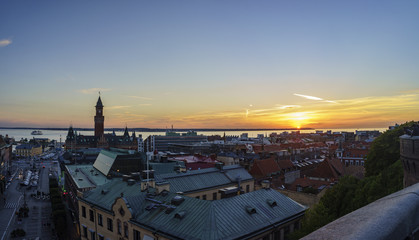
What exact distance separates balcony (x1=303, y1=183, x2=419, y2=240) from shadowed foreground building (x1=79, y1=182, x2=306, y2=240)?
1692 centimetres

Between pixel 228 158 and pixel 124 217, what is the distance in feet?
153

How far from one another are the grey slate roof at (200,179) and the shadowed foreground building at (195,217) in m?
4.56

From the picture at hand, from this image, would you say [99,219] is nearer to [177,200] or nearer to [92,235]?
[92,235]

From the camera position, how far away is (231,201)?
2441cm

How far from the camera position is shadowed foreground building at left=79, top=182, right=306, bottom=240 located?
69.8 feet

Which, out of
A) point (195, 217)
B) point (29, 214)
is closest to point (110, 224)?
point (195, 217)

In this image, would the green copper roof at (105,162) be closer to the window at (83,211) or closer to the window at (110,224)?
the window at (83,211)

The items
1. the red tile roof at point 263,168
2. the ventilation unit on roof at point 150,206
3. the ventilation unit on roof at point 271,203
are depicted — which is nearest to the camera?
the ventilation unit on roof at point 150,206

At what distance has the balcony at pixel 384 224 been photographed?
3.48 meters

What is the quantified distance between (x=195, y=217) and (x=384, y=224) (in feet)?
65.2

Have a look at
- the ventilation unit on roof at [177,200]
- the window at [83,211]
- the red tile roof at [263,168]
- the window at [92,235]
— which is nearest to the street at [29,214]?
the window at [83,211]

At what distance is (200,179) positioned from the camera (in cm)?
3738

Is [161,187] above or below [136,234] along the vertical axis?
above

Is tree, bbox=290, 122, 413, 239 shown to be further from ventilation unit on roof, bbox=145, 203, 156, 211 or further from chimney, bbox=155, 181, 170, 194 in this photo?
chimney, bbox=155, 181, 170, 194
